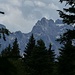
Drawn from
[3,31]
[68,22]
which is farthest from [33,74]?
[3,31]

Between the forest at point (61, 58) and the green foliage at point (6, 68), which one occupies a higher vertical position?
the forest at point (61, 58)

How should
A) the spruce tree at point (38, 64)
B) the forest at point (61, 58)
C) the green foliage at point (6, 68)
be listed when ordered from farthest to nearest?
1. the spruce tree at point (38, 64)
2. the forest at point (61, 58)
3. the green foliage at point (6, 68)

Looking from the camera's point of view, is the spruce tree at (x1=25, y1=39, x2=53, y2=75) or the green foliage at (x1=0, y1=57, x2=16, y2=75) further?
the spruce tree at (x1=25, y1=39, x2=53, y2=75)

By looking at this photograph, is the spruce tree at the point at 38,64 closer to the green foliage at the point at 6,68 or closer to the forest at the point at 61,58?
the forest at the point at 61,58

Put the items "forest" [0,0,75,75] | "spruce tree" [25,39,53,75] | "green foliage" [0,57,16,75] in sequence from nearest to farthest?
"green foliage" [0,57,16,75] < "forest" [0,0,75,75] < "spruce tree" [25,39,53,75]

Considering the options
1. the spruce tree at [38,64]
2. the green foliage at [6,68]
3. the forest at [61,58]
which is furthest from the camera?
the spruce tree at [38,64]

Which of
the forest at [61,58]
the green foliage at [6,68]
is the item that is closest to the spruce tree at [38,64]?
the forest at [61,58]

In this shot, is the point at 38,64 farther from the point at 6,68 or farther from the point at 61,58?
the point at 6,68

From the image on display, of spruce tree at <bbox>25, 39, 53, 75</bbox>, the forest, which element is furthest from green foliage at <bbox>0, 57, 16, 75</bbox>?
spruce tree at <bbox>25, 39, 53, 75</bbox>

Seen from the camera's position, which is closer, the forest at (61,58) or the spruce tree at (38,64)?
the forest at (61,58)

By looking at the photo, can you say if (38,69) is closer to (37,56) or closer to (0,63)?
(37,56)

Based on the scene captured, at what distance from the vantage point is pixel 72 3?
16.7 metres

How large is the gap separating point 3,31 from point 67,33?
30.6 ft

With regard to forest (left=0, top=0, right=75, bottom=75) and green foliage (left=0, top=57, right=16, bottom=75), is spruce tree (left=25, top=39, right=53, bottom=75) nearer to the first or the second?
forest (left=0, top=0, right=75, bottom=75)
